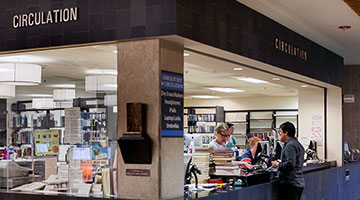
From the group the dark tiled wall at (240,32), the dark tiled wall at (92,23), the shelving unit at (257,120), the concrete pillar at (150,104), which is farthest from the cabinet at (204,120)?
the concrete pillar at (150,104)

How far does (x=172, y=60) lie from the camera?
461 cm

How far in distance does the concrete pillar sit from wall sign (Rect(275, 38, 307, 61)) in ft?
8.27

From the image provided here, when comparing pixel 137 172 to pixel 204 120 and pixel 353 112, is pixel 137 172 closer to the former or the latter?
pixel 353 112

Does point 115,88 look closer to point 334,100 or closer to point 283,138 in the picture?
point 283,138

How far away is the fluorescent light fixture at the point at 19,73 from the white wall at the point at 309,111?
5.50m

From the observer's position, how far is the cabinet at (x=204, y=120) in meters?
18.1

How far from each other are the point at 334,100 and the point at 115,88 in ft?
21.1

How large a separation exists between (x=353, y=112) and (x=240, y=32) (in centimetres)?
774

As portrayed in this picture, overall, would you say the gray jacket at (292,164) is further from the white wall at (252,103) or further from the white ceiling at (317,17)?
the white wall at (252,103)

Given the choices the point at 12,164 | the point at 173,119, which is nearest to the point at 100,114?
the point at 12,164

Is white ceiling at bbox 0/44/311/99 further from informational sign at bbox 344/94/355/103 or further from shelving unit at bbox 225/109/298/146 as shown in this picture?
shelving unit at bbox 225/109/298/146

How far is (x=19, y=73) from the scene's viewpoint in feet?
22.3

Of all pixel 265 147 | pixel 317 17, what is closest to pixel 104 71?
pixel 265 147

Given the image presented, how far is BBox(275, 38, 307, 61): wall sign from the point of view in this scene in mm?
6777
